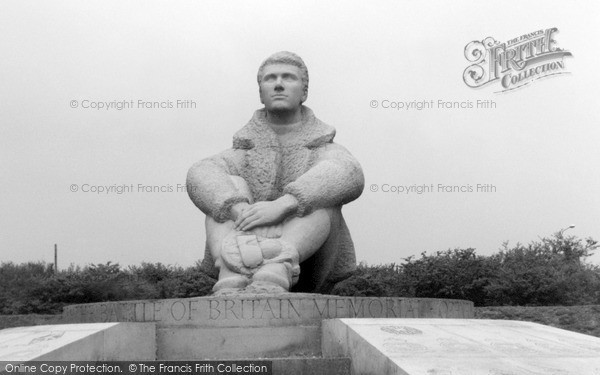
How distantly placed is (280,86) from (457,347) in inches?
187

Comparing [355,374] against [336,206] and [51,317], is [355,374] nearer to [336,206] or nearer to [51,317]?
[336,206]

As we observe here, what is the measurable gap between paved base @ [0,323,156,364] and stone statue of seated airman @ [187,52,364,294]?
1091 mm

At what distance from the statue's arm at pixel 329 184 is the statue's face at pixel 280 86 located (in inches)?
31.3

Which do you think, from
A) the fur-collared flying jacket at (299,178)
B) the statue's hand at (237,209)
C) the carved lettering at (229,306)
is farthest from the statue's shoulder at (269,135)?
the carved lettering at (229,306)

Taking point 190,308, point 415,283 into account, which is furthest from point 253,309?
point 415,283

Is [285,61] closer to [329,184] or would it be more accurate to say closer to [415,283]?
[329,184]

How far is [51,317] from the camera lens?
13734mm

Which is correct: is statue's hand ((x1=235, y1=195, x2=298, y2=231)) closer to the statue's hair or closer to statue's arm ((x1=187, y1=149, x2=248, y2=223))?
statue's arm ((x1=187, y1=149, x2=248, y2=223))

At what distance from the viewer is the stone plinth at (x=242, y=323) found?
728 centimetres

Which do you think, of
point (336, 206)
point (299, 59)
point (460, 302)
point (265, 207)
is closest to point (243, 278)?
point (265, 207)

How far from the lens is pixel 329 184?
29.7 ft

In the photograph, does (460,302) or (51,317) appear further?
(51,317)

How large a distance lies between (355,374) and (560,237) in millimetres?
16073

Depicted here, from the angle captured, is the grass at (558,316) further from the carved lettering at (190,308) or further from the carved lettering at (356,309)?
the carved lettering at (190,308)
